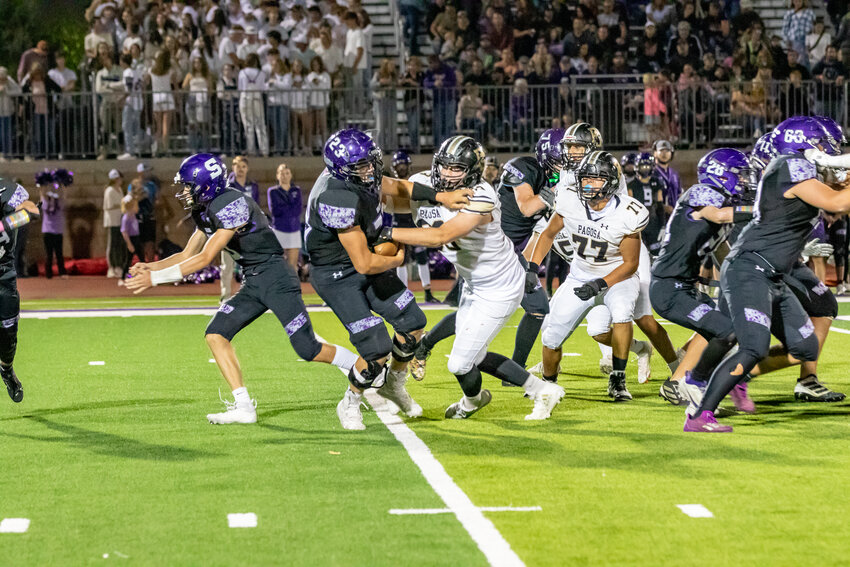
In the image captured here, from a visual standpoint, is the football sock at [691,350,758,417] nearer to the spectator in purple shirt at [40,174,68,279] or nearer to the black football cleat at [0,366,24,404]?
the black football cleat at [0,366,24,404]

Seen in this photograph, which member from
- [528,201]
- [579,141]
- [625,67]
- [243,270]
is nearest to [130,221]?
[625,67]

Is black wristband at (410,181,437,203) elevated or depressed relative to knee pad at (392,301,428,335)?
elevated

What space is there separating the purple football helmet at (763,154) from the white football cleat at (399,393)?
2529 millimetres

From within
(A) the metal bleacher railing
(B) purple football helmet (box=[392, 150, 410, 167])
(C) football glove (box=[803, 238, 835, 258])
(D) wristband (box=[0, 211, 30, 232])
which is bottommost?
(C) football glove (box=[803, 238, 835, 258])

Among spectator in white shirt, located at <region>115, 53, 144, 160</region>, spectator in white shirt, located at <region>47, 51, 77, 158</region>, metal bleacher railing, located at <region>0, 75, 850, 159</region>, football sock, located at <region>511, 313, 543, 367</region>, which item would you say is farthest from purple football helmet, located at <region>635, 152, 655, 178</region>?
spectator in white shirt, located at <region>47, 51, 77, 158</region>

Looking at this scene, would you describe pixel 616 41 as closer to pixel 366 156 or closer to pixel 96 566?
pixel 366 156

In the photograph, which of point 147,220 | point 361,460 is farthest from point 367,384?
point 147,220

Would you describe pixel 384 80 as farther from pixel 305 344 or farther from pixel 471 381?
pixel 471 381

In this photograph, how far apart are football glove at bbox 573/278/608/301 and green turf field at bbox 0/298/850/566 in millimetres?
756

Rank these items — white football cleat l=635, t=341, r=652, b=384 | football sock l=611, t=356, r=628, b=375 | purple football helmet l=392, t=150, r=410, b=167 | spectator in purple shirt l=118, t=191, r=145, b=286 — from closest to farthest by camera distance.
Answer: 1. football sock l=611, t=356, r=628, b=375
2. white football cleat l=635, t=341, r=652, b=384
3. purple football helmet l=392, t=150, r=410, b=167
4. spectator in purple shirt l=118, t=191, r=145, b=286

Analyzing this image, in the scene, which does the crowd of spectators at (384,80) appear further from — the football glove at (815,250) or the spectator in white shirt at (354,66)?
the football glove at (815,250)

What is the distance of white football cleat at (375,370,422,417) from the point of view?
25.5ft

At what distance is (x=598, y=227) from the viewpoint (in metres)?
8.07

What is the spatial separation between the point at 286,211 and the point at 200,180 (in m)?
9.45
